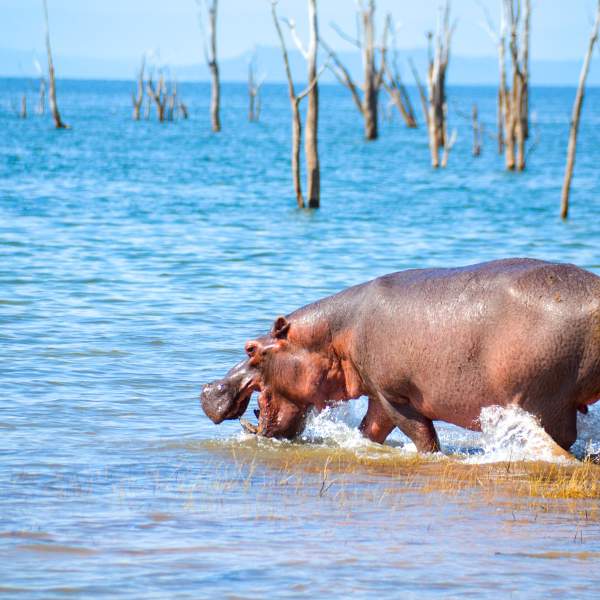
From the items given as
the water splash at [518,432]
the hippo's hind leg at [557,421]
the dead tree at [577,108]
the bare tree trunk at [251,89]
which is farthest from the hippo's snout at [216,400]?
the bare tree trunk at [251,89]

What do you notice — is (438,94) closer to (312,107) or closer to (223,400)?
(312,107)

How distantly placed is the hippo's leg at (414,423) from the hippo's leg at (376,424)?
0.52 feet

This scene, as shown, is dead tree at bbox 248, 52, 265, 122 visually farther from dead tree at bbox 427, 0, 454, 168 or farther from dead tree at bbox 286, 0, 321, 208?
dead tree at bbox 286, 0, 321, 208

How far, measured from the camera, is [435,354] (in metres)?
6.20

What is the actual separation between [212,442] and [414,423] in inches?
52.2

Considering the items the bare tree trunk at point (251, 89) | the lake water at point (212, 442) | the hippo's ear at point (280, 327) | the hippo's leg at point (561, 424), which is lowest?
the bare tree trunk at point (251, 89)

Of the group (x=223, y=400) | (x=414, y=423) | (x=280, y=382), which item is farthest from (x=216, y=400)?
(x=414, y=423)

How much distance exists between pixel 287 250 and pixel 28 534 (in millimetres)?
12525

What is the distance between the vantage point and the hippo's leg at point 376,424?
6.86 metres

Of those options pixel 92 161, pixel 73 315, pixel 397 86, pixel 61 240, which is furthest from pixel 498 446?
pixel 397 86

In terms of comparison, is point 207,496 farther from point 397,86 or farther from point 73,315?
point 397,86

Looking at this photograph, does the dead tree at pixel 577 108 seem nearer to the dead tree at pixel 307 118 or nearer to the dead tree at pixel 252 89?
the dead tree at pixel 307 118

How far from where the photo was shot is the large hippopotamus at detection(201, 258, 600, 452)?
230 inches

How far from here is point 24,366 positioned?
9391 millimetres
